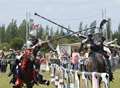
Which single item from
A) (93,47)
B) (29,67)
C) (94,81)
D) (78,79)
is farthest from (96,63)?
(94,81)

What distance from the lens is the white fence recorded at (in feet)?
40.3

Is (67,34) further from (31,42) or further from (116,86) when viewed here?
(31,42)

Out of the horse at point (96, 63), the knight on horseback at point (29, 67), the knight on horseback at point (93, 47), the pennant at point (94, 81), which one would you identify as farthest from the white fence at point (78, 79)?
the knight on horseback at point (29, 67)

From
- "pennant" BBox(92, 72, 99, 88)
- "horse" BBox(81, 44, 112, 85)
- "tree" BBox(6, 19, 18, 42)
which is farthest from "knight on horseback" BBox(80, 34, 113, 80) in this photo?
"tree" BBox(6, 19, 18, 42)

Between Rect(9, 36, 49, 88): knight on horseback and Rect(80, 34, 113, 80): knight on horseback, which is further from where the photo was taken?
Rect(80, 34, 113, 80): knight on horseback

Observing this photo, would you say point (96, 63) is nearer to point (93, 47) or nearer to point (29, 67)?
point (93, 47)

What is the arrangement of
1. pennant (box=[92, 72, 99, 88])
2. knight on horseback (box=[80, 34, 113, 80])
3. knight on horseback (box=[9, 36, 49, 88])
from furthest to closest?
1. knight on horseback (box=[80, 34, 113, 80])
2. knight on horseback (box=[9, 36, 49, 88])
3. pennant (box=[92, 72, 99, 88])

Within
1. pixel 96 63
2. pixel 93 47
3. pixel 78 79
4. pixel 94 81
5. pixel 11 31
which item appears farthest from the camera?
pixel 11 31

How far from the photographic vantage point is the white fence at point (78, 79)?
1230 centimetres

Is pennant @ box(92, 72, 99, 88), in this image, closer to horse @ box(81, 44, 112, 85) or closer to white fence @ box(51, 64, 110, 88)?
white fence @ box(51, 64, 110, 88)

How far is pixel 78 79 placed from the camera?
15.5 meters

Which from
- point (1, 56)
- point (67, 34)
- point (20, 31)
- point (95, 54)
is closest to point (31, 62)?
point (95, 54)

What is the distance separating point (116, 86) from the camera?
2295 cm

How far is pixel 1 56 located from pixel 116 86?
721 inches
